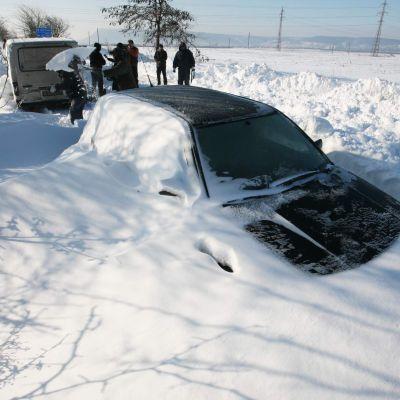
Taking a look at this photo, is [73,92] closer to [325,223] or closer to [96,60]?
[96,60]

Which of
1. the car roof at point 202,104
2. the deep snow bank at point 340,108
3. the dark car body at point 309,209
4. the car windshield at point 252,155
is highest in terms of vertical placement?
the car roof at point 202,104

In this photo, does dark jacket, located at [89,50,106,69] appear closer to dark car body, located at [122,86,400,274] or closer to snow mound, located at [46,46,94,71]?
snow mound, located at [46,46,94,71]

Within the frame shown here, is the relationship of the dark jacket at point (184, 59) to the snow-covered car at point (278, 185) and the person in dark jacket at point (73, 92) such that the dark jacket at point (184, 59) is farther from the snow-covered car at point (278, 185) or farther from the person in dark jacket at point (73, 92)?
the snow-covered car at point (278, 185)

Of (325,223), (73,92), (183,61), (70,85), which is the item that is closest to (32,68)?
(70,85)

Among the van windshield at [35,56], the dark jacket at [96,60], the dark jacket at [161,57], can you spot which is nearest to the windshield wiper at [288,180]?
the dark jacket at [96,60]

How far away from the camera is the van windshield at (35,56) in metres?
9.01

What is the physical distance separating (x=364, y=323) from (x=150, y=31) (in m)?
15.2

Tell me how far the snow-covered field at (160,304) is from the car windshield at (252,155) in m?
0.35

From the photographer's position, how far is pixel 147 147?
139 inches

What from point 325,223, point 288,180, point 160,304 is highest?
point 288,180

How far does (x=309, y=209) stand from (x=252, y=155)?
31.7 inches

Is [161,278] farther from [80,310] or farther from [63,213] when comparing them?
[63,213]

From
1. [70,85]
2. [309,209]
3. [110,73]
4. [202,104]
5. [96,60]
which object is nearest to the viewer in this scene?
[309,209]

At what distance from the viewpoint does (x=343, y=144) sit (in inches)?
232
